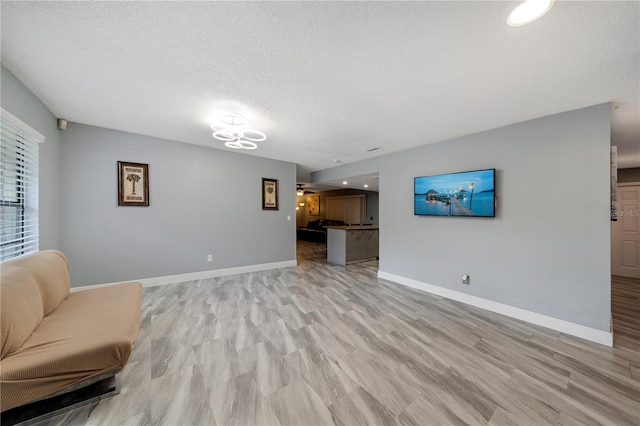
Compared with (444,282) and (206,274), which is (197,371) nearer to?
(206,274)

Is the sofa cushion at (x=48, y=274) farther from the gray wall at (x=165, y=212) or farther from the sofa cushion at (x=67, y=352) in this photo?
the gray wall at (x=165, y=212)

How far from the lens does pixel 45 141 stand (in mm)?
2574

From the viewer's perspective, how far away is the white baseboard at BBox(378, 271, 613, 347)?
2.19 m

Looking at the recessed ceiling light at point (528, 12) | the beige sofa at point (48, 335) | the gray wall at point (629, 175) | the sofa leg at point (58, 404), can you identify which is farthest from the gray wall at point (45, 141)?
the gray wall at point (629, 175)

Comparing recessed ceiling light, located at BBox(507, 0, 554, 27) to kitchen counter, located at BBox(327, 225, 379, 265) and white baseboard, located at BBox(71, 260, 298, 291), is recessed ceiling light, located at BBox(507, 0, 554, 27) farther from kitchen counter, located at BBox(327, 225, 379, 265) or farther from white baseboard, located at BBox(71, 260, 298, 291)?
white baseboard, located at BBox(71, 260, 298, 291)

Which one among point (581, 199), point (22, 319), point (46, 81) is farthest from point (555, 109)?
point (46, 81)

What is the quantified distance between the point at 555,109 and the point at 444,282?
2.50 meters

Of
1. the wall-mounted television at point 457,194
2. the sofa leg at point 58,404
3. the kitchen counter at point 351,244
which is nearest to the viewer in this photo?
the sofa leg at point 58,404

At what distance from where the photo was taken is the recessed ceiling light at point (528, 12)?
1.17m

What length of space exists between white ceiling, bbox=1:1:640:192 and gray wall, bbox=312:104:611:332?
329mm

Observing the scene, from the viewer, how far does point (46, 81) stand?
2.02 metres

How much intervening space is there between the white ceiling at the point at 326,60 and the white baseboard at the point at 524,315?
233cm

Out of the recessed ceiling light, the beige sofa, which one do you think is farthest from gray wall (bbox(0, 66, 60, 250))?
the recessed ceiling light

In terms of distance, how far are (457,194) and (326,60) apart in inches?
104
